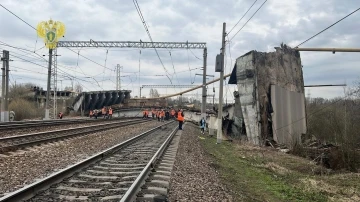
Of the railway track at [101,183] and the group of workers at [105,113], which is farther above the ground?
the group of workers at [105,113]

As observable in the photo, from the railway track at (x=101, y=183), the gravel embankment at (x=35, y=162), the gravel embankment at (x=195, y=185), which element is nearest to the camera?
the railway track at (x=101, y=183)

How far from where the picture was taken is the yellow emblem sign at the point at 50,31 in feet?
124

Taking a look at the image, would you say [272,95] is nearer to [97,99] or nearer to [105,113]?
[105,113]

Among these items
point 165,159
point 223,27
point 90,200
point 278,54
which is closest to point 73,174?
point 90,200

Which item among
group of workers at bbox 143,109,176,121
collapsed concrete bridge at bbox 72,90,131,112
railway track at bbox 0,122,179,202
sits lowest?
railway track at bbox 0,122,179,202

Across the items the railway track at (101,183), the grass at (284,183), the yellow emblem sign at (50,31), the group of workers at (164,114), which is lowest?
the grass at (284,183)

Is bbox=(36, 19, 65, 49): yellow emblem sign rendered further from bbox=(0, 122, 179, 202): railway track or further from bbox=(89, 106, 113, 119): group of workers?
bbox=(0, 122, 179, 202): railway track

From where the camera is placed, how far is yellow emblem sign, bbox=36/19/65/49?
37844mm

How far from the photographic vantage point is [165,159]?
11633 millimetres

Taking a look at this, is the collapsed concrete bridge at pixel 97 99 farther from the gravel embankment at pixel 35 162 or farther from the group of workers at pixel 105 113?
the gravel embankment at pixel 35 162

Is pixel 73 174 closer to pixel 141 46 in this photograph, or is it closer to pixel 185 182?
pixel 185 182

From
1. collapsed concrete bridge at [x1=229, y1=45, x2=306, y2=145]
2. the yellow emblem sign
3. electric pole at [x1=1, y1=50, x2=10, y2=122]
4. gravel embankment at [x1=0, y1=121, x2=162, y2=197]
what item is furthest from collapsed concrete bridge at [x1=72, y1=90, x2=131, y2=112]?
gravel embankment at [x1=0, y1=121, x2=162, y2=197]

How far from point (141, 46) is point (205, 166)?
106 ft

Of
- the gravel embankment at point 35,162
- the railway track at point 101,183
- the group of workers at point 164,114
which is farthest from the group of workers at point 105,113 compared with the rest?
the railway track at point 101,183
